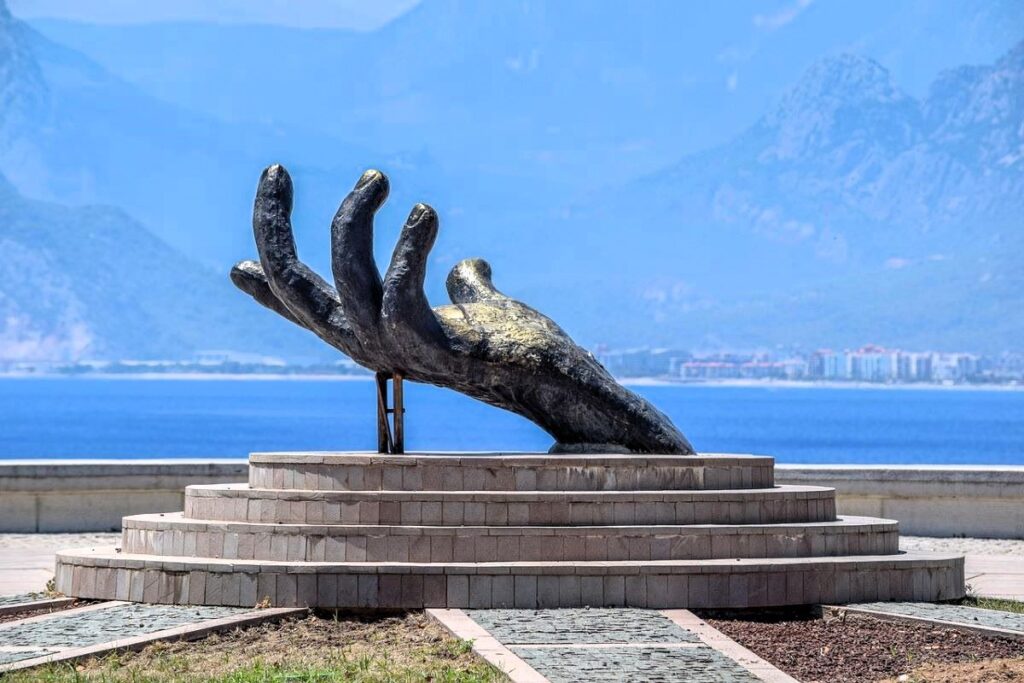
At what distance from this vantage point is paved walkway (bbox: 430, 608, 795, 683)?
1093 cm

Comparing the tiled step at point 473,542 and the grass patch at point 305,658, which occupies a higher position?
the tiled step at point 473,542

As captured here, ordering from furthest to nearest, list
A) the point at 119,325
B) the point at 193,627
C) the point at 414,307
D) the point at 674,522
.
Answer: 1. the point at 119,325
2. the point at 414,307
3. the point at 674,522
4. the point at 193,627

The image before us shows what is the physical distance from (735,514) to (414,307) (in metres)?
3.18

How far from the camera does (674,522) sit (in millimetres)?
14219

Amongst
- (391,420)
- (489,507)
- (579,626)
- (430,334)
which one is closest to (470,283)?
(430,334)

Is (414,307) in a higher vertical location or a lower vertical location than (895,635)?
higher

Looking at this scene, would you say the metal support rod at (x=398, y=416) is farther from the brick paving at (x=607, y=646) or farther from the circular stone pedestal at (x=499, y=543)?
the brick paving at (x=607, y=646)

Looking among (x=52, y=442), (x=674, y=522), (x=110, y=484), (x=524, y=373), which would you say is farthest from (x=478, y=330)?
(x=52, y=442)

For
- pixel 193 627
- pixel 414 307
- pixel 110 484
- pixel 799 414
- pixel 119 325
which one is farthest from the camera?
pixel 119 325

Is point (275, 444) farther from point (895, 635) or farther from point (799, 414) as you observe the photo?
point (895, 635)

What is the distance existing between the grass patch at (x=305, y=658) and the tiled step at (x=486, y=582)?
26 cm

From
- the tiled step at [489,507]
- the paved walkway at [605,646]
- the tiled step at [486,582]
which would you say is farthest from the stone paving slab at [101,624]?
the paved walkway at [605,646]

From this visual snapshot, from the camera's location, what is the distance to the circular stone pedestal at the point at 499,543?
13398mm

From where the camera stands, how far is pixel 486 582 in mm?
13391
